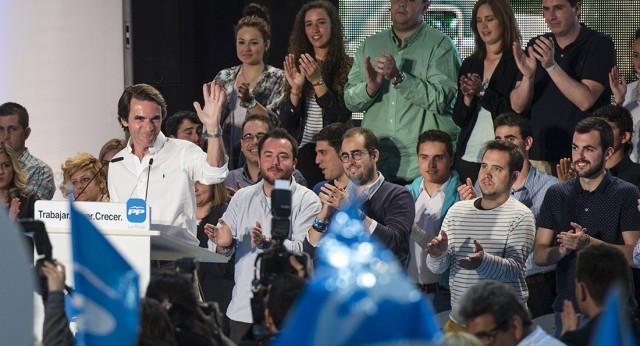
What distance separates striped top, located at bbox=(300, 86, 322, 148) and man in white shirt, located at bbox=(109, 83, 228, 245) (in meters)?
1.15

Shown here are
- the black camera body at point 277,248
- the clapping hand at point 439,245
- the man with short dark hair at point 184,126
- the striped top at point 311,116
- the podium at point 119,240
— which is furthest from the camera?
the man with short dark hair at point 184,126

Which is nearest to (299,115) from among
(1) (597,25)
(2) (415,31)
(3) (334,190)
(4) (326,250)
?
(2) (415,31)

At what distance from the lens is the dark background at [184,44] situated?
Answer: 938 centimetres

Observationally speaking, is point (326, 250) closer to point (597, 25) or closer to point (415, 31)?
point (415, 31)

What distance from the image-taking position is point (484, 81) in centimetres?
795

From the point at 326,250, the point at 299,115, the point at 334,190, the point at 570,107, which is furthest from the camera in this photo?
the point at 299,115

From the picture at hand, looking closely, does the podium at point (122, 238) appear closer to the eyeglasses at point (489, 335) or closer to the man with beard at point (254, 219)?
the man with beard at point (254, 219)

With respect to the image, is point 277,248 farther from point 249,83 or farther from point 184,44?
point 184,44

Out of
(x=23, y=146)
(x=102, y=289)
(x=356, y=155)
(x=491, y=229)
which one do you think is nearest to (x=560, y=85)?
(x=491, y=229)

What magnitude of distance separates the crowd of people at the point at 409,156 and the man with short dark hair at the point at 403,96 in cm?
1

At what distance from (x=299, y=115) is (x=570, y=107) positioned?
1.71 metres

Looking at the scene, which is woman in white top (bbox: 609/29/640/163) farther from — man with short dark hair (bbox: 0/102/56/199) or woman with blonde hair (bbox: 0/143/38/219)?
man with short dark hair (bbox: 0/102/56/199)

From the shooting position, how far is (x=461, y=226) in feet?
23.4

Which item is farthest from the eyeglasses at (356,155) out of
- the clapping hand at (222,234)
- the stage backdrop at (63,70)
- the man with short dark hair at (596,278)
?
the stage backdrop at (63,70)
